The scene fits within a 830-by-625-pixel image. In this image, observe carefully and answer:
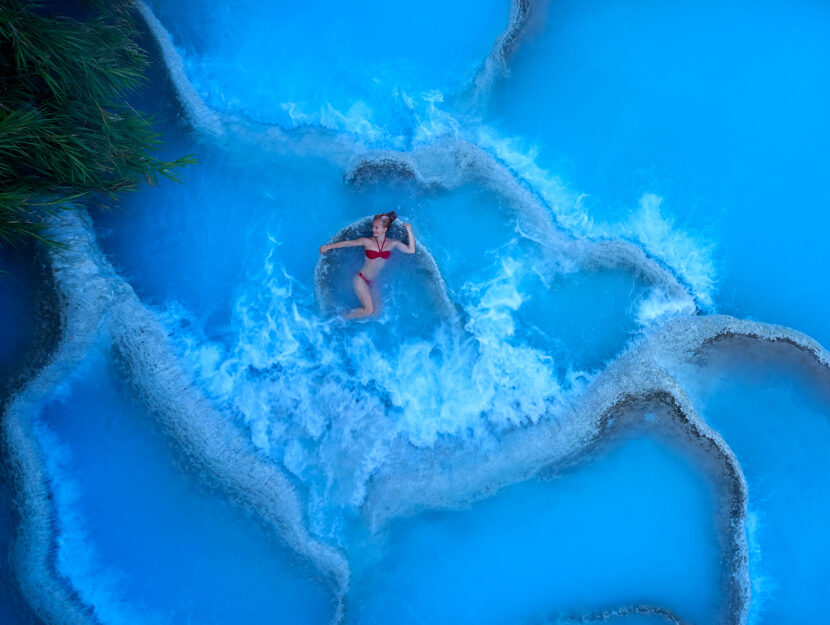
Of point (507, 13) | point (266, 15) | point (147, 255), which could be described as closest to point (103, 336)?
point (147, 255)

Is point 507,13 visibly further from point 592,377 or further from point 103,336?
point 103,336

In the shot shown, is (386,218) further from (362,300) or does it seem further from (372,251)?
(362,300)

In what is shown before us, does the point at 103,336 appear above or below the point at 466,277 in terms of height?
below

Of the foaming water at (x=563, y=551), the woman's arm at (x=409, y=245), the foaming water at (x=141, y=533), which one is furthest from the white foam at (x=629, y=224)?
the foaming water at (x=141, y=533)

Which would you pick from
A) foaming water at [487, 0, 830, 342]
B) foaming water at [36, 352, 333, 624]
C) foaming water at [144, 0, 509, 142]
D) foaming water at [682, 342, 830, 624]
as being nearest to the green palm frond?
foaming water at [144, 0, 509, 142]

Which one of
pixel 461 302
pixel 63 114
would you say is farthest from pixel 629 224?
pixel 63 114
